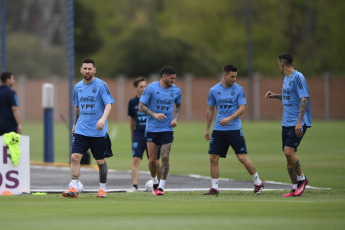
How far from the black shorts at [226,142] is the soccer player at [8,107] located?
211 inches

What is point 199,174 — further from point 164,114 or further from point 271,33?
point 271,33

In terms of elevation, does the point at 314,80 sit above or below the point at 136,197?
above

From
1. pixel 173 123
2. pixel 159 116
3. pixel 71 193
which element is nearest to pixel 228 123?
pixel 173 123

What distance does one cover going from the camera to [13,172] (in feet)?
46.9

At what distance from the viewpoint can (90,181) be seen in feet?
56.5

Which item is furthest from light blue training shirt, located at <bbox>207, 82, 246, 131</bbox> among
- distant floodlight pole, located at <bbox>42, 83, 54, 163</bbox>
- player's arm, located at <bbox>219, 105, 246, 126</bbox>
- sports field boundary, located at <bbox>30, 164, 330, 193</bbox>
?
distant floodlight pole, located at <bbox>42, 83, 54, 163</bbox>

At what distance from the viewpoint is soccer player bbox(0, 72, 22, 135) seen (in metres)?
17.4

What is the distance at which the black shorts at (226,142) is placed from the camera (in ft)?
44.8

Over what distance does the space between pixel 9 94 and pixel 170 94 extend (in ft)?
15.6

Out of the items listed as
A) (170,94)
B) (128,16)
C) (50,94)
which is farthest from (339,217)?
(128,16)

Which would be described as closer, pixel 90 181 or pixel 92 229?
pixel 92 229

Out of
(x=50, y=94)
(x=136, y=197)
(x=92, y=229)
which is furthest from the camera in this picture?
(x=50, y=94)

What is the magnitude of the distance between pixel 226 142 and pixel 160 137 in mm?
1131

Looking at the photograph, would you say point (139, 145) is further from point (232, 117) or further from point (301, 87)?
point (301, 87)
